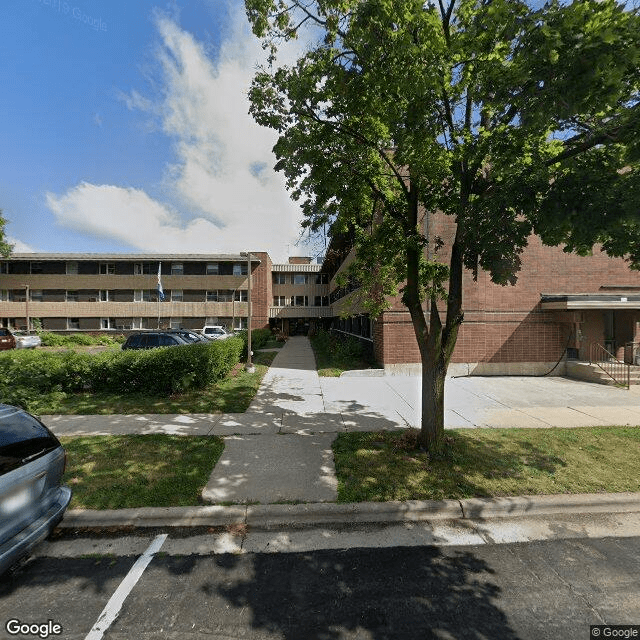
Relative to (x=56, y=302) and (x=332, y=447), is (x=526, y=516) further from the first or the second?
(x=56, y=302)

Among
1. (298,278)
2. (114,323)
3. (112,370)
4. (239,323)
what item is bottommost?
(112,370)

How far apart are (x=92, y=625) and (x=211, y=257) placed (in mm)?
35472

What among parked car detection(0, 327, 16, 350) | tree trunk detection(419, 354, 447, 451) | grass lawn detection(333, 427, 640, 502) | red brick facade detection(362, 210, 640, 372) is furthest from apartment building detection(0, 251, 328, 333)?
tree trunk detection(419, 354, 447, 451)

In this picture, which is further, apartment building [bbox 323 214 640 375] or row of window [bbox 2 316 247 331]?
row of window [bbox 2 316 247 331]

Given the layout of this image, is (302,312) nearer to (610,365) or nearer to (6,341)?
(6,341)

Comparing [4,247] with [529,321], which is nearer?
[529,321]

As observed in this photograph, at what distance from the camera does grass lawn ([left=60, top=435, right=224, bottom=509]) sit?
4461 millimetres

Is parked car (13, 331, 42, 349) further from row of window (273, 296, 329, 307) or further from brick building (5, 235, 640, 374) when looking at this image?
row of window (273, 296, 329, 307)

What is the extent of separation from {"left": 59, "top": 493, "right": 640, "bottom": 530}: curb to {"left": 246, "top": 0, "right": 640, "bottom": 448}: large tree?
5.26ft

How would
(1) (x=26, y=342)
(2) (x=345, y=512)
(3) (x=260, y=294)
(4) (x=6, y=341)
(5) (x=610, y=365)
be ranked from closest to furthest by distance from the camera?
1. (2) (x=345, y=512)
2. (5) (x=610, y=365)
3. (4) (x=6, y=341)
4. (1) (x=26, y=342)
5. (3) (x=260, y=294)

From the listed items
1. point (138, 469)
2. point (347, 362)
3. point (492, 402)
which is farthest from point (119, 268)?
point (492, 402)

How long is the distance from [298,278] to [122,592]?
40.4 metres

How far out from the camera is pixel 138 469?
5.27 m

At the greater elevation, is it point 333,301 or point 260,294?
point 260,294
